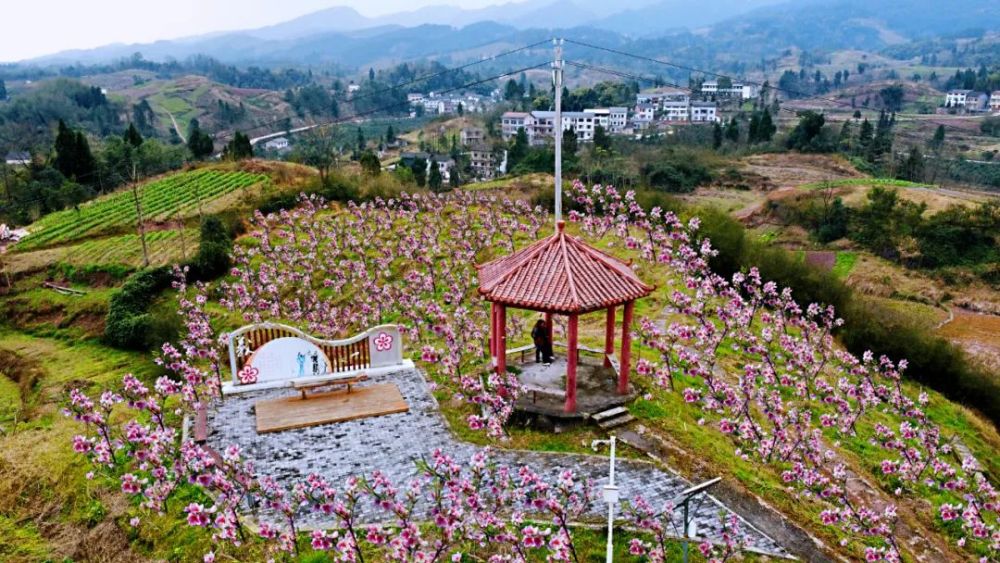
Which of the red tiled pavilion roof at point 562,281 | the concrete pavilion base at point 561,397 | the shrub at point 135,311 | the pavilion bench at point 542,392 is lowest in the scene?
the shrub at point 135,311

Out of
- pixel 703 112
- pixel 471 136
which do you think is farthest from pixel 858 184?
pixel 703 112

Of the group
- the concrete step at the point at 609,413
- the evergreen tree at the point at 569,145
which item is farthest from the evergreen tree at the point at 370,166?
the concrete step at the point at 609,413

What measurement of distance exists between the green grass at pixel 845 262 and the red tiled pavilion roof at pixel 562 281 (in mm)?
32198

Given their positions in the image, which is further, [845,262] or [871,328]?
[845,262]

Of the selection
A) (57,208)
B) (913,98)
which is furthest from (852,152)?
(913,98)

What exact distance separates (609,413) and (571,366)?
1.03 metres

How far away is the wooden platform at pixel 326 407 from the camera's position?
11.5m

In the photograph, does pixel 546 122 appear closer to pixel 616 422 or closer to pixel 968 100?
pixel 968 100

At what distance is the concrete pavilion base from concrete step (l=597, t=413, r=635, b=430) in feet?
0.81

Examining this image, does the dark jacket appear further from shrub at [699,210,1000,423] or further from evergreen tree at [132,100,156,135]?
evergreen tree at [132,100,156,135]

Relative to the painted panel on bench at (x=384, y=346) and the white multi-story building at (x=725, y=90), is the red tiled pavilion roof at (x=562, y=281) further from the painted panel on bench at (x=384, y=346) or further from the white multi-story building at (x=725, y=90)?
the white multi-story building at (x=725, y=90)

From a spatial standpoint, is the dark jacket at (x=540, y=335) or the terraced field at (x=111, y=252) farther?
the terraced field at (x=111, y=252)

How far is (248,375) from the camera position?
13.0m

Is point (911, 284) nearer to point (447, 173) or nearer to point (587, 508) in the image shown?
point (587, 508)
